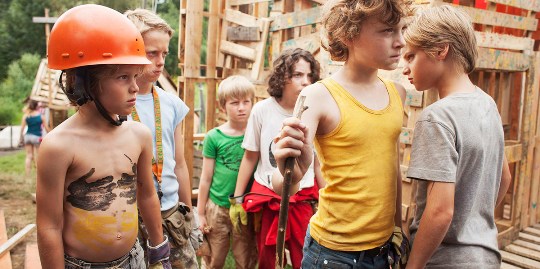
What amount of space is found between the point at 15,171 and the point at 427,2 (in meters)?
12.3

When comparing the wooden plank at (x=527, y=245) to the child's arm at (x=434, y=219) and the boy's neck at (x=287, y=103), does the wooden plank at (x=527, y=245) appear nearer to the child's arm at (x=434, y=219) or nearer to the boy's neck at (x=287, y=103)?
the boy's neck at (x=287, y=103)

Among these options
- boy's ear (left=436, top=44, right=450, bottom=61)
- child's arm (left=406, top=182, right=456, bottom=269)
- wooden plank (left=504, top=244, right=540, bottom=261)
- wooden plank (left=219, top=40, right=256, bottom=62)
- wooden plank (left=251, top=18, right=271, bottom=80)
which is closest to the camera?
child's arm (left=406, top=182, right=456, bottom=269)

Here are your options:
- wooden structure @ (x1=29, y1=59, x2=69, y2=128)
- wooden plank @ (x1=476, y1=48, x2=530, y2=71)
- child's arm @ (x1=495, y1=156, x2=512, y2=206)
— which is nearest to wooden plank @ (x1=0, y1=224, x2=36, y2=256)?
child's arm @ (x1=495, y1=156, x2=512, y2=206)

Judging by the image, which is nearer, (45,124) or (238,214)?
(238,214)

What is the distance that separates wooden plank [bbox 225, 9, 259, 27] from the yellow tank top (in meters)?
4.75

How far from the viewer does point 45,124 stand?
11.2 metres

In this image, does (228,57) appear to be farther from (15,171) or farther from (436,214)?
(15,171)

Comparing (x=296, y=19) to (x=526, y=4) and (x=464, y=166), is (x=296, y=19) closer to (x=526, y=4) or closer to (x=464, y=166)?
(x=526, y=4)

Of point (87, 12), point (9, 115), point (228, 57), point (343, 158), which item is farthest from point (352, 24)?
point (9, 115)

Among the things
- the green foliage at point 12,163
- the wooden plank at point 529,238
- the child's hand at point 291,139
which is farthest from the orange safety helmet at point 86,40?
the green foliage at point 12,163

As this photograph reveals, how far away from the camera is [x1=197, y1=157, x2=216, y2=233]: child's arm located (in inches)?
160

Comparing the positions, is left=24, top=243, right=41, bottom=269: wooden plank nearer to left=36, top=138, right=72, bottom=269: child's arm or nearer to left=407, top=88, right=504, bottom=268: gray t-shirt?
left=36, top=138, right=72, bottom=269: child's arm

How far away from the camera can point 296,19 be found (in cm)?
565

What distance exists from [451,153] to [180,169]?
1.77 metres
